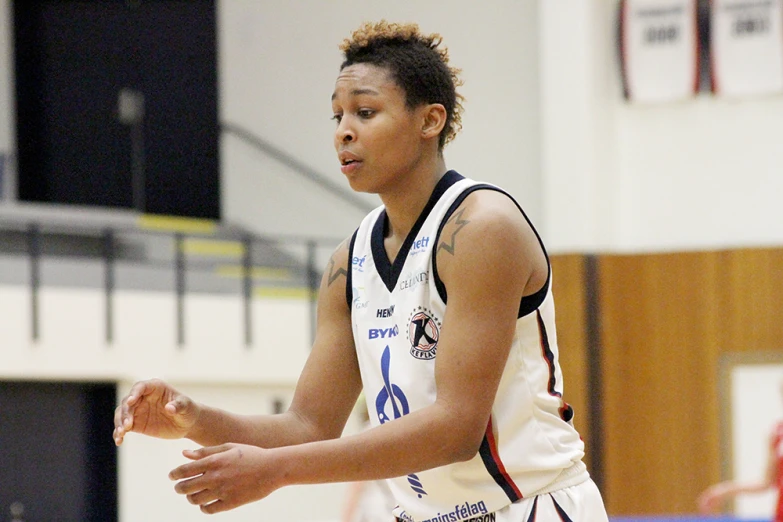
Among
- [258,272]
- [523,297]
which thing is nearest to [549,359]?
[523,297]

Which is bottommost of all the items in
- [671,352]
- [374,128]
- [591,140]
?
[671,352]

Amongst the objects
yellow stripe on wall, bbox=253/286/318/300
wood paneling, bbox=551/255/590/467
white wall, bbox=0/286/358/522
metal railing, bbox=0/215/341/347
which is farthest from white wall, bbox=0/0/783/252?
white wall, bbox=0/286/358/522

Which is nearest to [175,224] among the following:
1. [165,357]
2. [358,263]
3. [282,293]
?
[282,293]

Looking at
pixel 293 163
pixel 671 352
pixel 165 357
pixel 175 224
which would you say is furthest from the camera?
pixel 293 163

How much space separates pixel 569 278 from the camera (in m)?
12.4

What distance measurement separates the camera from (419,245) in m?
2.59

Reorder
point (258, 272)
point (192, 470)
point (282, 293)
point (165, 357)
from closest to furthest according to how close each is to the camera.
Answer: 1. point (192, 470)
2. point (165, 357)
3. point (282, 293)
4. point (258, 272)

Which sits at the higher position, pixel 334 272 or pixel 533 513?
pixel 334 272

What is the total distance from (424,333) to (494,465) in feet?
0.99

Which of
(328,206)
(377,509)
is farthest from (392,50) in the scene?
(328,206)

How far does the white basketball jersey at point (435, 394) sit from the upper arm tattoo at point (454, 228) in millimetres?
30

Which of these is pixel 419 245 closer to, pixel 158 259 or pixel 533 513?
pixel 533 513

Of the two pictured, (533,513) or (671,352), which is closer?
(533,513)

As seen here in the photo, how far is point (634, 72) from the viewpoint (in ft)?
41.0
